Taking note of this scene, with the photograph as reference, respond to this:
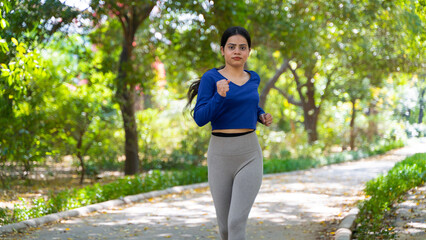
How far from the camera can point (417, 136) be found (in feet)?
29.3

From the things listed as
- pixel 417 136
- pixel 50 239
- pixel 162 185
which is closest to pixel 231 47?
pixel 50 239

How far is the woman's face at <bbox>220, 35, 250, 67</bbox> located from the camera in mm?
3590

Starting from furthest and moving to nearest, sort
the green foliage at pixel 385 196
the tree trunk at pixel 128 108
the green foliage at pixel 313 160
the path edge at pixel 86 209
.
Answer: the green foliage at pixel 313 160 < the tree trunk at pixel 128 108 < the path edge at pixel 86 209 < the green foliage at pixel 385 196

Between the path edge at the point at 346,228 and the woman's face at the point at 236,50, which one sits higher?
the woman's face at the point at 236,50

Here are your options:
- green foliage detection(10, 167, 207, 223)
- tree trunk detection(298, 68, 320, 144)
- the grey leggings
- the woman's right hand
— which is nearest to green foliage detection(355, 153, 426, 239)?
the grey leggings

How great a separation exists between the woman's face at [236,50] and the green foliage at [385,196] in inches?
116

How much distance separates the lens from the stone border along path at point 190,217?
6535 millimetres

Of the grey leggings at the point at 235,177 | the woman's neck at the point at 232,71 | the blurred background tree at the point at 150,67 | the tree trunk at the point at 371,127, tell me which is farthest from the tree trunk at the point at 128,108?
the tree trunk at the point at 371,127

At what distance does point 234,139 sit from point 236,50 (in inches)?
25.4

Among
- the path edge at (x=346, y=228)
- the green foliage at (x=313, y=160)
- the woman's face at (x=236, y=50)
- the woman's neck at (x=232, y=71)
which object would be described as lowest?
the green foliage at (x=313, y=160)

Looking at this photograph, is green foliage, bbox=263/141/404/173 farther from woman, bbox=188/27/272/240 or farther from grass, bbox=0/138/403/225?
woman, bbox=188/27/272/240

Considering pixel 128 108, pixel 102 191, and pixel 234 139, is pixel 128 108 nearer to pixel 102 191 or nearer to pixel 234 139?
pixel 102 191

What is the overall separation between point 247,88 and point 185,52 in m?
10.1

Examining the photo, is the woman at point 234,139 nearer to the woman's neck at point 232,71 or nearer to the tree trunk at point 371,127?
the woman's neck at point 232,71
